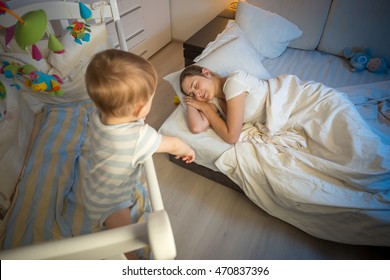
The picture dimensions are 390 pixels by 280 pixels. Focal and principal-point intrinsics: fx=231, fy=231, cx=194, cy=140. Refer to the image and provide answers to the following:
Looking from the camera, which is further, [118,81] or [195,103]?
[195,103]

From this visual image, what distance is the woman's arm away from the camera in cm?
115

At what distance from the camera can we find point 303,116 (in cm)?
121

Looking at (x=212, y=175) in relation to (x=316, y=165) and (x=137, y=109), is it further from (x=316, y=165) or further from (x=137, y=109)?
(x=137, y=109)

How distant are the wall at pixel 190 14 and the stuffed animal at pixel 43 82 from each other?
1869mm

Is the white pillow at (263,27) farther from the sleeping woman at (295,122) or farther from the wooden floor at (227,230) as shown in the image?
the wooden floor at (227,230)

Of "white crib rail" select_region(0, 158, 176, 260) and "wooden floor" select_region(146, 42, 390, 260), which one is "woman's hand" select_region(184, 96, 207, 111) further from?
"white crib rail" select_region(0, 158, 176, 260)

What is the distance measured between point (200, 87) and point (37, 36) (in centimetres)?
72

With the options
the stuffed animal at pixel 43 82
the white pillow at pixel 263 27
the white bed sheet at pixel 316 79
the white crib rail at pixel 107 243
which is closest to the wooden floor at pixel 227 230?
the white bed sheet at pixel 316 79

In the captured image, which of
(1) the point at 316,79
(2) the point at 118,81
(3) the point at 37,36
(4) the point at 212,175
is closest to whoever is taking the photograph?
(2) the point at 118,81

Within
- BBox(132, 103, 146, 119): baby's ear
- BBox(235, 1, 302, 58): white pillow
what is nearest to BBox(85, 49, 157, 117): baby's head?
BBox(132, 103, 146, 119): baby's ear

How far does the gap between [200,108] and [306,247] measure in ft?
3.01

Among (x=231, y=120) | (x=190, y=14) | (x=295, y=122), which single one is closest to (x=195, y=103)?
(x=231, y=120)

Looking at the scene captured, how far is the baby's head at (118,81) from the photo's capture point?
0.63 m

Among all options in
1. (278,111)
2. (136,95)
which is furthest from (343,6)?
(136,95)
